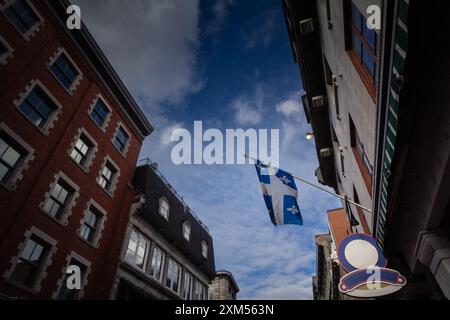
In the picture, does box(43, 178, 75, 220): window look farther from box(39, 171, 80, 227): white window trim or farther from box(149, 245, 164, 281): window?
box(149, 245, 164, 281): window

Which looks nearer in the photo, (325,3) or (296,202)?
(296,202)

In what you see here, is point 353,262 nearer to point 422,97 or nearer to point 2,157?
point 422,97

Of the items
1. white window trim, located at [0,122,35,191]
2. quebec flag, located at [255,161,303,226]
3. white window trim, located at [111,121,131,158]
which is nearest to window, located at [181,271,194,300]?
white window trim, located at [111,121,131,158]

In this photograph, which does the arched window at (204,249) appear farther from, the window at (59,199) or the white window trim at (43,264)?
the white window trim at (43,264)

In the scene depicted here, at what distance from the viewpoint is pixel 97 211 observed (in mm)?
16422

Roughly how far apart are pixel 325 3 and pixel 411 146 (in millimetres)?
7676

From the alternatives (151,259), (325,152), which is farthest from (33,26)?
(325,152)

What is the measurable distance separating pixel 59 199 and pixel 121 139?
23.5 ft

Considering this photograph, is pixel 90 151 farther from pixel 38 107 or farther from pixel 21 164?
pixel 21 164

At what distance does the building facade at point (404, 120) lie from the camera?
411 cm

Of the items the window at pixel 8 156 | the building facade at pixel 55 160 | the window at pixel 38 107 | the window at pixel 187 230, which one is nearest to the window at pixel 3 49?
the building facade at pixel 55 160

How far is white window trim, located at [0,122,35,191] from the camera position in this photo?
11.5 metres

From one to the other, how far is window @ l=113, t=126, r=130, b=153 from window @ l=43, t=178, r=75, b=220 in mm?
5401
